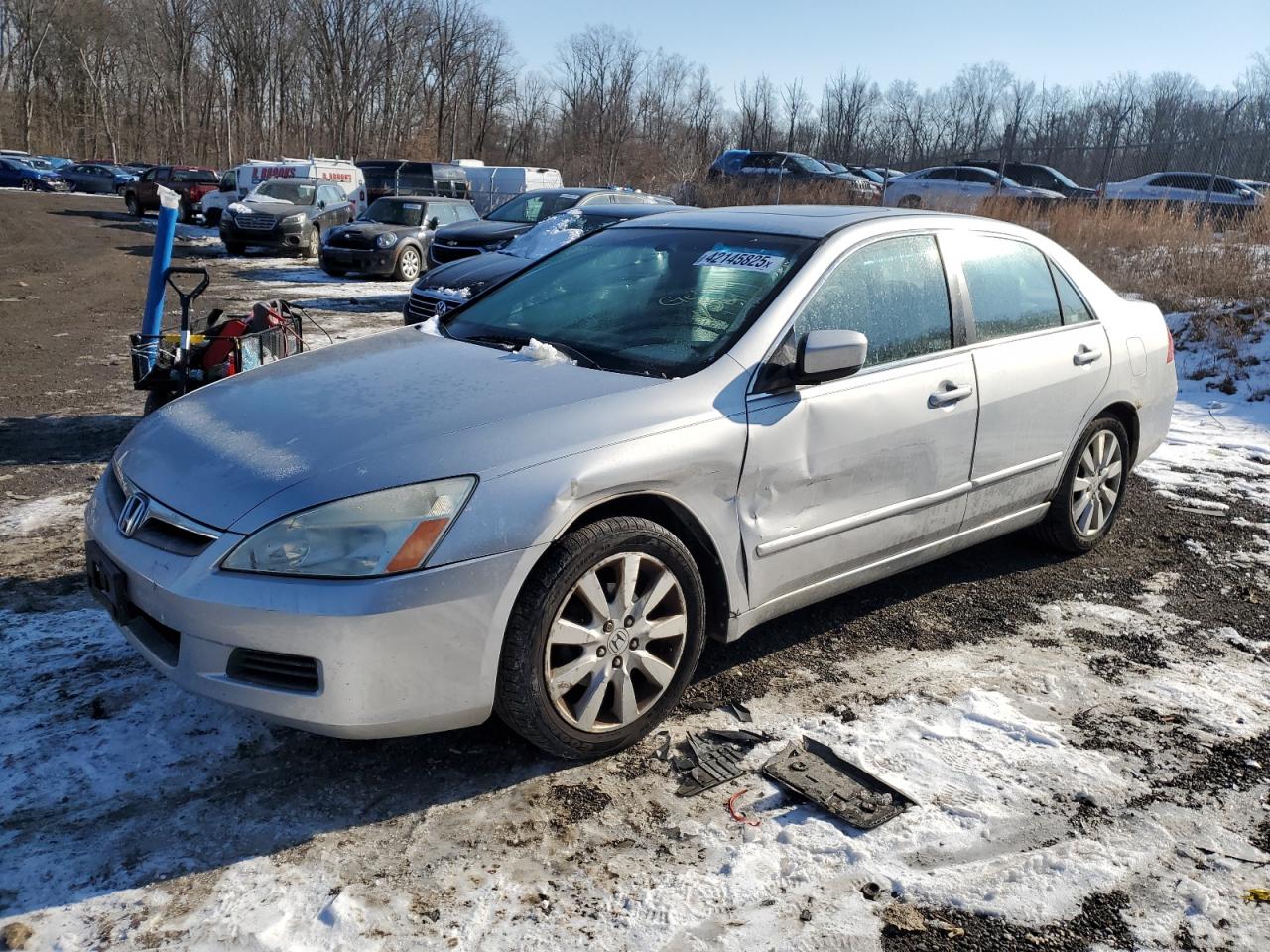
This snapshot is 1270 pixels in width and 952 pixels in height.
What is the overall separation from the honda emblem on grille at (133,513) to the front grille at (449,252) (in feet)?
38.3

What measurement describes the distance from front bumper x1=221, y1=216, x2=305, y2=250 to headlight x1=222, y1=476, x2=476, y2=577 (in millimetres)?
18913

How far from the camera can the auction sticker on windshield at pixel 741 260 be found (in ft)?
12.2

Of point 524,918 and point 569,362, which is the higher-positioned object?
point 569,362

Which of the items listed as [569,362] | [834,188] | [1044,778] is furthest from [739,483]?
[834,188]

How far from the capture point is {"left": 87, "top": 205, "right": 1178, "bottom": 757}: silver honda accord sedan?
262 cm

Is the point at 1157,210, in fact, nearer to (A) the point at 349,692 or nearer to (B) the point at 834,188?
(B) the point at 834,188

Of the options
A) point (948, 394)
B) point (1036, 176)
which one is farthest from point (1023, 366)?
point (1036, 176)

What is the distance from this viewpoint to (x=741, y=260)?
3.81 metres

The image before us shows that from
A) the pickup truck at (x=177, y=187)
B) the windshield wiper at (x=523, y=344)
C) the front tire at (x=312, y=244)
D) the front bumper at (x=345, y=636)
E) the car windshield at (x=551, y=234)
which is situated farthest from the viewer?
the pickup truck at (x=177, y=187)

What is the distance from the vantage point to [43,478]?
555cm

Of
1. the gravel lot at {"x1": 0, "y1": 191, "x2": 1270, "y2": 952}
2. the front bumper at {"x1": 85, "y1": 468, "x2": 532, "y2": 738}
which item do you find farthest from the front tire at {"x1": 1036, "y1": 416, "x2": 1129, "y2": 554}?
the front bumper at {"x1": 85, "y1": 468, "x2": 532, "y2": 738}

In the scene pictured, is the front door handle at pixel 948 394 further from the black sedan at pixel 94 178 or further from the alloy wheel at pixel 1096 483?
the black sedan at pixel 94 178

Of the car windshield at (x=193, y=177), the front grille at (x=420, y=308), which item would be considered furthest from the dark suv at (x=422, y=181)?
the front grille at (x=420, y=308)

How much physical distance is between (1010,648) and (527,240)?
27.4ft
